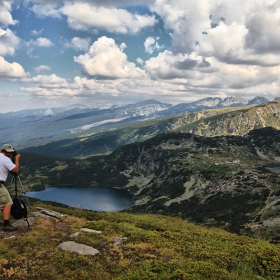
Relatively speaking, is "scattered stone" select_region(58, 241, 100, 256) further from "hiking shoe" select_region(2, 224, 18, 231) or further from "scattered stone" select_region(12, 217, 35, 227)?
"scattered stone" select_region(12, 217, 35, 227)

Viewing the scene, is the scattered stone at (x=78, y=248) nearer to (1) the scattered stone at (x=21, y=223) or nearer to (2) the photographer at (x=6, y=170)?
(2) the photographer at (x=6, y=170)

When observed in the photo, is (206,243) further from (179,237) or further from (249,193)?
(249,193)

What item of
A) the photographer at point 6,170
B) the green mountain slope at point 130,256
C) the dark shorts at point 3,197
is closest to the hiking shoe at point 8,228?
the photographer at point 6,170

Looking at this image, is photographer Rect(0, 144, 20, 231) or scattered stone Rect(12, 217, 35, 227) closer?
photographer Rect(0, 144, 20, 231)

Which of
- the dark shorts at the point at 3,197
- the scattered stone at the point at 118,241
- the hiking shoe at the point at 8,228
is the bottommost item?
the scattered stone at the point at 118,241

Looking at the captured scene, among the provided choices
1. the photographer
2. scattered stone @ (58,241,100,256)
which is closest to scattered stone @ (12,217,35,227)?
the photographer

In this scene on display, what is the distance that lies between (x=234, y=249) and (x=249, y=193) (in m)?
197

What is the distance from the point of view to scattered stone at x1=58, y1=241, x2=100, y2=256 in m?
16.3

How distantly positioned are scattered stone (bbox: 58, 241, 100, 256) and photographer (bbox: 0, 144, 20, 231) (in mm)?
4696

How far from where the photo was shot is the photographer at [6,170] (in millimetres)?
17266

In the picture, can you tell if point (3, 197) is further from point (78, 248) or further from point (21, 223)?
point (78, 248)

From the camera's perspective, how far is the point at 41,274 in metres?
13.0

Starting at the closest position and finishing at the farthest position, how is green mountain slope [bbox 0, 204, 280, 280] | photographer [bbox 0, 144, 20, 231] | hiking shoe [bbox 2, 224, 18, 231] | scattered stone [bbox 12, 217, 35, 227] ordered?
1. green mountain slope [bbox 0, 204, 280, 280]
2. photographer [bbox 0, 144, 20, 231]
3. hiking shoe [bbox 2, 224, 18, 231]
4. scattered stone [bbox 12, 217, 35, 227]

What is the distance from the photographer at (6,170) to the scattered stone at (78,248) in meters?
4.70
